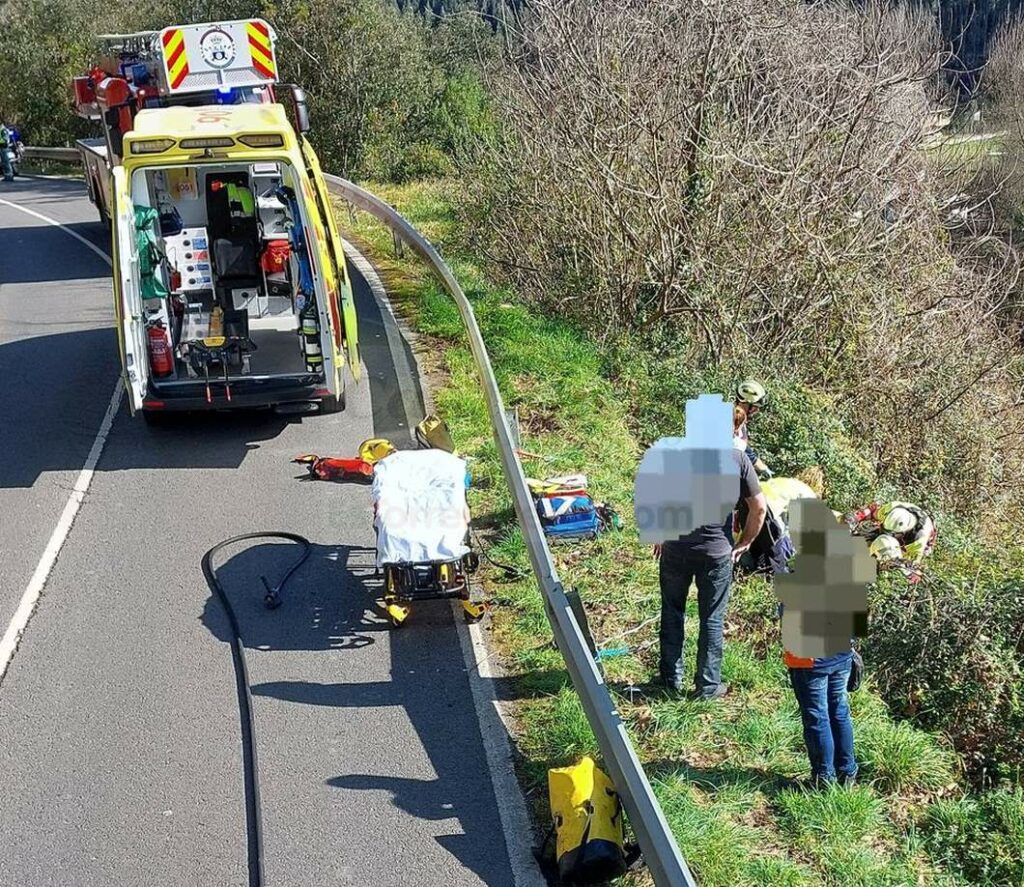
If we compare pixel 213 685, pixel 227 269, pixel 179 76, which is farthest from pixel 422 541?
pixel 179 76

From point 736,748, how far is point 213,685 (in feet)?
9.82

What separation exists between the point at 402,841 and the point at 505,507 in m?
3.63

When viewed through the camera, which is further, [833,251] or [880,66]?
[833,251]

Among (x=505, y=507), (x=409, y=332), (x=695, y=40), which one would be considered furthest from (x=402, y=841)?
(x=695, y=40)

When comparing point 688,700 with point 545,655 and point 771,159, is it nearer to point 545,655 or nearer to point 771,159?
point 545,655

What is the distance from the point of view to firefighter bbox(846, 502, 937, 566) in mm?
8531

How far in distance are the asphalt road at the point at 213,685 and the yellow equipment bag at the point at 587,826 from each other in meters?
0.33

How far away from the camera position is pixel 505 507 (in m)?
8.57

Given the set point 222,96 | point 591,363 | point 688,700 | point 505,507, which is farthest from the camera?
point 222,96

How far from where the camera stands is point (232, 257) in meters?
11.5

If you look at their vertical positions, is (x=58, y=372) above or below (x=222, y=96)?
below

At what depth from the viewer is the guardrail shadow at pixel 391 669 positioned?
17.9 ft

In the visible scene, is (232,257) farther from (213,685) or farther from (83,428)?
(213,685)

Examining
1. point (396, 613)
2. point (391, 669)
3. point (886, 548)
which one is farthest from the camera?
point (886, 548)
